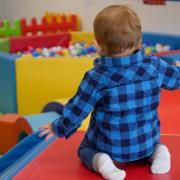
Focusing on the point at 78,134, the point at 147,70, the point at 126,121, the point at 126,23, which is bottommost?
the point at 78,134

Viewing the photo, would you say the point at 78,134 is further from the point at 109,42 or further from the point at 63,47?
the point at 63,47

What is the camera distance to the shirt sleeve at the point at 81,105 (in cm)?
93

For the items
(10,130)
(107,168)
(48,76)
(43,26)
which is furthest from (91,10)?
(107,168)

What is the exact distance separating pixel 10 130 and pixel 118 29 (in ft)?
3.77

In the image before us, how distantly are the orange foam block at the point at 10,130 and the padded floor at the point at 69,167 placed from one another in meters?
0.64

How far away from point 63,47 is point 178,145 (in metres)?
2.34

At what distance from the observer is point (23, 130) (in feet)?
5.94

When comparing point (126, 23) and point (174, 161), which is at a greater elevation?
point (126, 23)

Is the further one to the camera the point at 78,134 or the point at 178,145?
the point at 78,134

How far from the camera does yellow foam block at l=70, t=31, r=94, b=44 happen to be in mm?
3436

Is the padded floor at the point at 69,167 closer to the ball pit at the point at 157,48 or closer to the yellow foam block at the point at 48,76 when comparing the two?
the yellow foam block at the point at 48,76

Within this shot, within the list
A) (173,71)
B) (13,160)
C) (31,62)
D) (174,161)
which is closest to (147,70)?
(173,71)

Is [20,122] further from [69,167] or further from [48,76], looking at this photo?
[69,167]

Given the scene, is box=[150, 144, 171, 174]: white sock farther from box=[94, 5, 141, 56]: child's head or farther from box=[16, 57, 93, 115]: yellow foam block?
box=[16, 57, 93, 115]: yellow foam block
